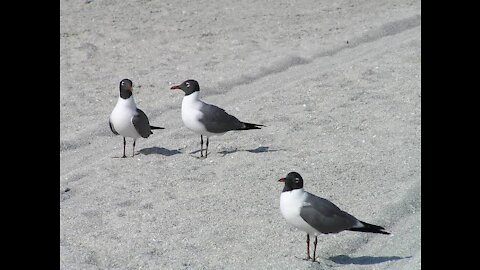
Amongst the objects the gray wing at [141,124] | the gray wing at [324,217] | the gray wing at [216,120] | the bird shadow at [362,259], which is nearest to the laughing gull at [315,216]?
the gray wing at [324,217]

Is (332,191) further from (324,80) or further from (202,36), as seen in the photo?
(202,36)

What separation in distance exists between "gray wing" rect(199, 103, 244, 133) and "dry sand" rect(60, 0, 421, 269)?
268 millimetres

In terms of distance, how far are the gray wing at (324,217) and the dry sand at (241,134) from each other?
0.91 feet

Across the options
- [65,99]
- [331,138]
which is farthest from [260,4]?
[331,138]

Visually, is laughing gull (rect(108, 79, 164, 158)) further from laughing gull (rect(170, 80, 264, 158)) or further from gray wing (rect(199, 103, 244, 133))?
gray wing (rect(199, 103, 244, 133))

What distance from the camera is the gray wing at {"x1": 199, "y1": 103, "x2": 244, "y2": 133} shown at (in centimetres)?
768

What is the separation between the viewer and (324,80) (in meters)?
9.96

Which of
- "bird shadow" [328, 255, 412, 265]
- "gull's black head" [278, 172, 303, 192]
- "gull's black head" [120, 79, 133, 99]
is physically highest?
"gull's black head" [120, 79, 133, 99]

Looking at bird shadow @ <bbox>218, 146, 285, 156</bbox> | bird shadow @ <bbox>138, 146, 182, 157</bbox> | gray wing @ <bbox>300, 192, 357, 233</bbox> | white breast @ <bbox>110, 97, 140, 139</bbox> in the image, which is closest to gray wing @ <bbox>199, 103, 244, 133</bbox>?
bird shadow @ <bbox>218, 146, 285, 156</bbox>

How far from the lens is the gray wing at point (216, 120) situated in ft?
25.2

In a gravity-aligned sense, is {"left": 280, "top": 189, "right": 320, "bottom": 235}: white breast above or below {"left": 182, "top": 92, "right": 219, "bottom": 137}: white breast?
below

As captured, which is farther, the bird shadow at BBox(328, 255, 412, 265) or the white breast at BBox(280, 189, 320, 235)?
the bird shadow at BBox(328, 255, 412, 265)

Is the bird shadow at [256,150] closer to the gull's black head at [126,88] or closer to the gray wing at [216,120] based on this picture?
the gray wing at [216,120]
